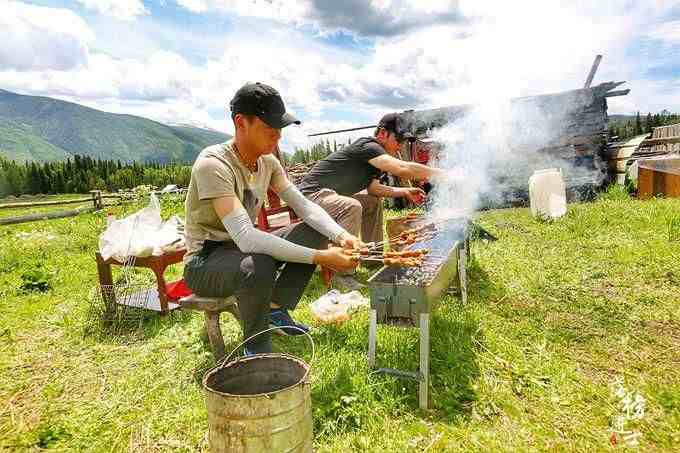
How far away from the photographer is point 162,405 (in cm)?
314

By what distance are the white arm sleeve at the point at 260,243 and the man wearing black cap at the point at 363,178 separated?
218cm

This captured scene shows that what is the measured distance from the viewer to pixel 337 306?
4.51 metres

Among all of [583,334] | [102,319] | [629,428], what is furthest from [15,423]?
[583,334]

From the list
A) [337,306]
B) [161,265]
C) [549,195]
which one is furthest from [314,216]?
[549,195]

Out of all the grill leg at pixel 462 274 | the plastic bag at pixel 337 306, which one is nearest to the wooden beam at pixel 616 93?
the grill leg at pixel 462 274

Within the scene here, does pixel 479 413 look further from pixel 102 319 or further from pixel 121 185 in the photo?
pixel 121 185

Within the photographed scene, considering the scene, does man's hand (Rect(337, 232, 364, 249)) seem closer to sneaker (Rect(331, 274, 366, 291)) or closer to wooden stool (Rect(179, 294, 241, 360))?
wooden stool (Rect(179, 294, 241, 360))

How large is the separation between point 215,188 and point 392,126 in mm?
3141

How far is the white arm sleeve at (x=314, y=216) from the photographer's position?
3688 mm

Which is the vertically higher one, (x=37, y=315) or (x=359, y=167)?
(x=359, y=167)

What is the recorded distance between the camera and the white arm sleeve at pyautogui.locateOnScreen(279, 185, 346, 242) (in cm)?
369

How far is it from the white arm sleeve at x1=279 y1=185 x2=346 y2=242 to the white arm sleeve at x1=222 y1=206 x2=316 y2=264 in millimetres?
659

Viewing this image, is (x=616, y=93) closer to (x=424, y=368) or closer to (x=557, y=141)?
(x=557, y=141)

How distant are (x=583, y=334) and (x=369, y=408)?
7.63 feet
